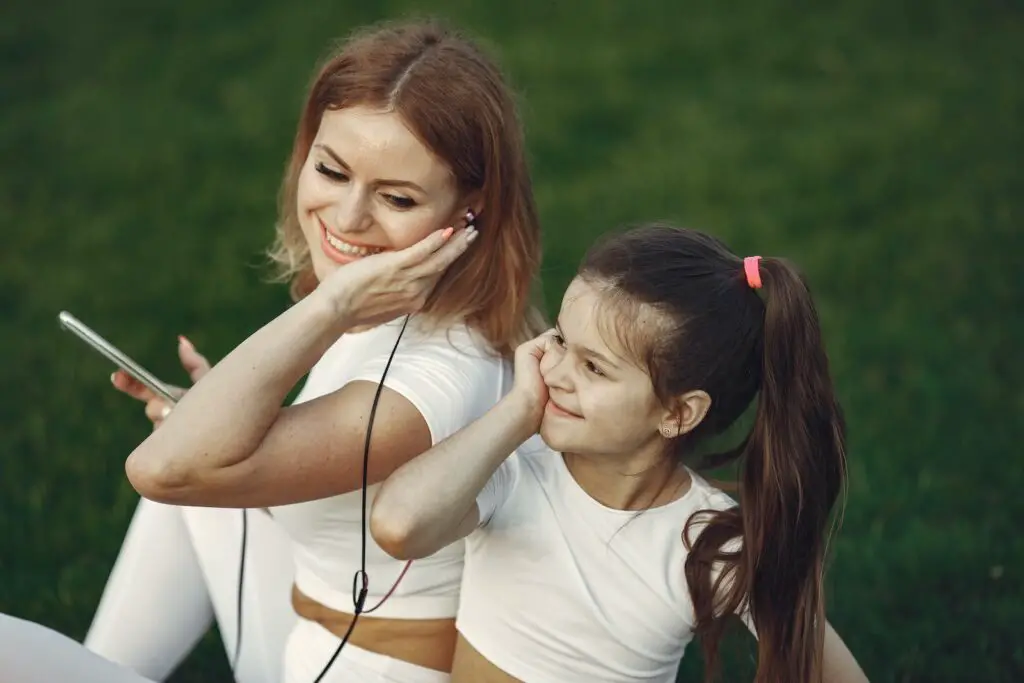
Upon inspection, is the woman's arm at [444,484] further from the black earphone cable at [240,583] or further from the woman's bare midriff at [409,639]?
the black earphone cable at [240,583]

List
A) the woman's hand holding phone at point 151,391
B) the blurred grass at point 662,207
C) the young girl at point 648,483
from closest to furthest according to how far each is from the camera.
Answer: the young girl at point 648,483
the woman's hand holding phone at point 151,391
the blurred grass at point 662,207

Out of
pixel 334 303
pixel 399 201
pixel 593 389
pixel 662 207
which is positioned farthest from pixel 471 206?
pixel 662 207

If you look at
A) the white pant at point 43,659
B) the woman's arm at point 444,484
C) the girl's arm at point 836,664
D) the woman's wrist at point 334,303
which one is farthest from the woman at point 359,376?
the girl's arm at point 836,664

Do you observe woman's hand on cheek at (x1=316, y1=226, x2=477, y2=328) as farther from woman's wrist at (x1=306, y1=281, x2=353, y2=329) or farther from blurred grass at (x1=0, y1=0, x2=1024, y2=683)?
blurred grass at (x1=0, y1=0, x2=1024, y2=683)

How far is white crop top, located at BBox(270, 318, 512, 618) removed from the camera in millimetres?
2787

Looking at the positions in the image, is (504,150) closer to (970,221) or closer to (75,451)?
(75,451)

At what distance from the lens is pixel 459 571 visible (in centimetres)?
290

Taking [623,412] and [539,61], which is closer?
[623,412]

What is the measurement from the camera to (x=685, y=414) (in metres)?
2.65

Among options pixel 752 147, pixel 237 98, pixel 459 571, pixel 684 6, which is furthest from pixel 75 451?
pixel 684 6

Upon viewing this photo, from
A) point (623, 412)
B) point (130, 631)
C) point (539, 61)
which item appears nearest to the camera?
point (623, 412)

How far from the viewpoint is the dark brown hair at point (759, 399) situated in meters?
2.59

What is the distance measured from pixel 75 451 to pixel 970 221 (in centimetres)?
382

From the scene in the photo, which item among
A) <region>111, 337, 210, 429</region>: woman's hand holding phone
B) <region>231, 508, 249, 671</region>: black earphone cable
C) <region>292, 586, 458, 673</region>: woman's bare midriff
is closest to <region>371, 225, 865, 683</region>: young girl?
<region>292, 586, 458, 673</region>: woman's bare midriff
